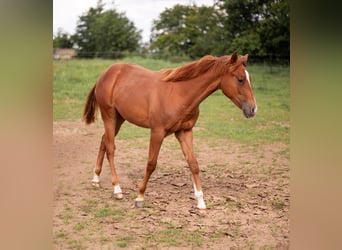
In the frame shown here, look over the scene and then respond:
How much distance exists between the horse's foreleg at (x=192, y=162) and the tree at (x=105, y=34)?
800mm

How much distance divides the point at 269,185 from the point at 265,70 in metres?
0.70

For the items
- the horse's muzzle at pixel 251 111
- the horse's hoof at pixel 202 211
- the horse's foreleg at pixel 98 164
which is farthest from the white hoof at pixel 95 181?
the horse's muzzle at pixel 251 111

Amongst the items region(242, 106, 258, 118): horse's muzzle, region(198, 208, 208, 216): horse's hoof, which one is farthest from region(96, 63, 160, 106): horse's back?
region(198, 208, 208, 216): horse's hoof

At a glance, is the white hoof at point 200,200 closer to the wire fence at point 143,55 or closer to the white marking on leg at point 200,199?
the white marking on leg at point 200,199

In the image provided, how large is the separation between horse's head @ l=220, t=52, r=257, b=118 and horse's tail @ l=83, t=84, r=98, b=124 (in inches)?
38.1

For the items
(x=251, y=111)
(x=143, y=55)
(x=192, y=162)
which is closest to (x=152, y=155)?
(x=192, y=162)

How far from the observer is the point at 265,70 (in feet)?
8.04

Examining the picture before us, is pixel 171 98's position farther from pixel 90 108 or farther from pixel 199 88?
pixel 90 108

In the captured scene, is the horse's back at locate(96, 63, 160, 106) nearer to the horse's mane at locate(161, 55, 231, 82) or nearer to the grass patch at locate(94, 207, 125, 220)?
the horse's mane at locate(161, 55, 231, 82)

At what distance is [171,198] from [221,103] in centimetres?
76

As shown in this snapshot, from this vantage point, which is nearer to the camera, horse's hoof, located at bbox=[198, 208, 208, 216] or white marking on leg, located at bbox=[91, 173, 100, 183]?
horse's hoof, located at bbox=[198, 208, 208, 216]

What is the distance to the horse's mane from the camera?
2.15m
